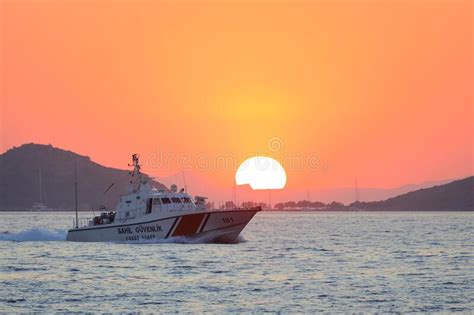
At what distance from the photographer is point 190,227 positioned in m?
70.9

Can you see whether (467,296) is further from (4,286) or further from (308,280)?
(4,286)

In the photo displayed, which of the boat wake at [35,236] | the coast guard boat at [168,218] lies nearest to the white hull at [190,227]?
the coast guard boat at [168,218]

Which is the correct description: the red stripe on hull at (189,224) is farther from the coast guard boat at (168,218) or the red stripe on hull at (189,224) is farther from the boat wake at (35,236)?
the boat wake at (35,236)

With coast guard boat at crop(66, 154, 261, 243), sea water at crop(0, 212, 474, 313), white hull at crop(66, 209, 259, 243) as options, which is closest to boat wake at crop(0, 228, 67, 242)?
sea water at crop(0, 212, 474, 313)

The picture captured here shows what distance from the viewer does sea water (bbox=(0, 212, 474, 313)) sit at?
126 ft

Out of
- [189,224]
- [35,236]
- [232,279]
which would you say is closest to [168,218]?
[189,224]

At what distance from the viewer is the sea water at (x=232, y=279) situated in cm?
3850

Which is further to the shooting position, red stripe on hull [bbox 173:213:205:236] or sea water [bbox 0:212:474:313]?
red stripe on hull [bbox 173:213:205:236]

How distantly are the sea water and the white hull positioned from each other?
4.13 ft

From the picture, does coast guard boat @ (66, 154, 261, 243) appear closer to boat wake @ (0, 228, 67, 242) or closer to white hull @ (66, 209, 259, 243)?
white hull @ (66, 209, 259, 243)

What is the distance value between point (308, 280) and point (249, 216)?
24.8 metres

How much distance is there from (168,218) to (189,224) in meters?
1.82

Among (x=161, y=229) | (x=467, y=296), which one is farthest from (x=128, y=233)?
(x=467, y=296)

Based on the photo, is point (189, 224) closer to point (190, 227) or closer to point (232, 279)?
point (190, 227)
